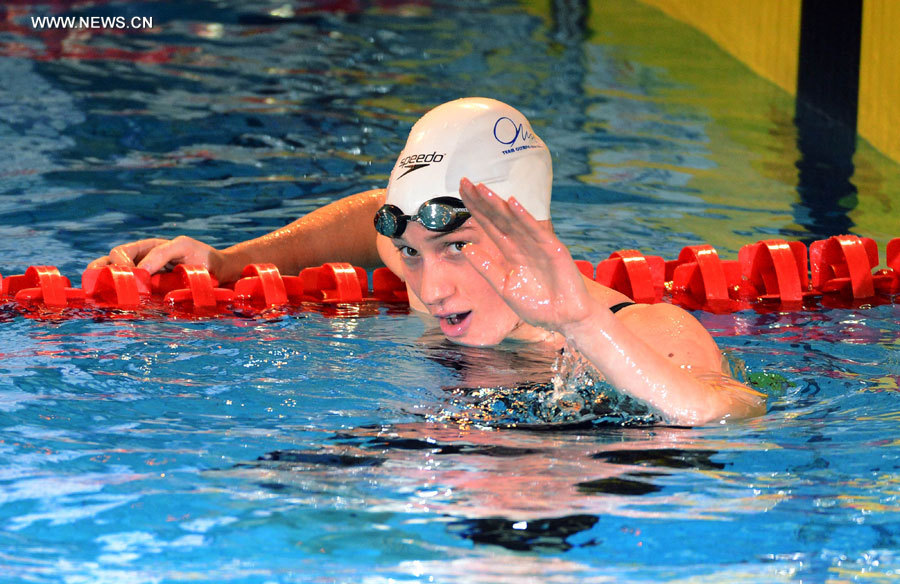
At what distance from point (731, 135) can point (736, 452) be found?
5405mm

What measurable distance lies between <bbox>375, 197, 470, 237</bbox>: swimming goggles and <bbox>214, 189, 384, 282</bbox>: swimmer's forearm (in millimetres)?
1505

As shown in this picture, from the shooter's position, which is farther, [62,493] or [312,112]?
[312,112]

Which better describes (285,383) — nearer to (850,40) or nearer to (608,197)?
(608,197)

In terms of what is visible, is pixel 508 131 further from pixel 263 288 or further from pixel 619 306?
pixel 263 288

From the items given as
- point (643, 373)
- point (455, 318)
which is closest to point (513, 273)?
point (643, 373)

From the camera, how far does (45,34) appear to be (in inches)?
393

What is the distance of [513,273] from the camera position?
2084mm

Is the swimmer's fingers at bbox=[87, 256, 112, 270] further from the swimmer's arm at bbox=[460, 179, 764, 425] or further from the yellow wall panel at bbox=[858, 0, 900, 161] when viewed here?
the yellow wall panel at bbox=[858, 0, 900, 161]

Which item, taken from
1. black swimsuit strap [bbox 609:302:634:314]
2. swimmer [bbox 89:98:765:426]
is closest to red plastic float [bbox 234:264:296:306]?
swimmer [bbox 89:98:765:426]

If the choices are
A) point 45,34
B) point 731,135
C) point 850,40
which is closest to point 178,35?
point 45,34

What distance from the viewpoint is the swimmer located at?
207 cm

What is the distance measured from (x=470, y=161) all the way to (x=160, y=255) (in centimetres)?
158

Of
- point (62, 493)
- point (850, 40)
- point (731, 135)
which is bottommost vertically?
point (62, 493)

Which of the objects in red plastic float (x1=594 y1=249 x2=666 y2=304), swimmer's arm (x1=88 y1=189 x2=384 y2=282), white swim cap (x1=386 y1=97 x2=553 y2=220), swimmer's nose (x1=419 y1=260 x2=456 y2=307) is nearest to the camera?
swimmer's nose (x1=419 y1=260 x2=456 y2=307)
